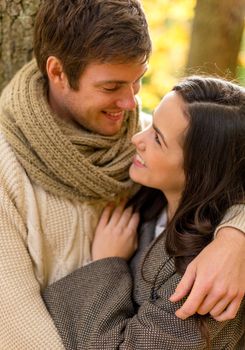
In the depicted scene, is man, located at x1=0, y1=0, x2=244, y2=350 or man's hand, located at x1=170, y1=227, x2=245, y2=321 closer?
man's hand, located at x1=170, y1=227, x2=245, y2=321

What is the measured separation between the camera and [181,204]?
1776mm

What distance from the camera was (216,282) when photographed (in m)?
1.52

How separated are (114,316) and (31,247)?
35 centimetres

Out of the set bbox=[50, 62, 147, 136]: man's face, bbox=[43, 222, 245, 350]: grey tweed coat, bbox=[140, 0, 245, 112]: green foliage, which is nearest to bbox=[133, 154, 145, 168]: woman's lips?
bbox=[50, 62, 147, 136]: man's face

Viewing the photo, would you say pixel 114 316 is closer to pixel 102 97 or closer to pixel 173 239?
pixel 173 239

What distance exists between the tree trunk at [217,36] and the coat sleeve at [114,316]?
0.89 meters

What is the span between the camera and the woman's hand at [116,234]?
194 cm

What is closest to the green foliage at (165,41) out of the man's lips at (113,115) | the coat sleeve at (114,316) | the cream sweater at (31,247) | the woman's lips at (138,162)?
the man's lips at (113,115)

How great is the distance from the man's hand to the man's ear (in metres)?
0.75

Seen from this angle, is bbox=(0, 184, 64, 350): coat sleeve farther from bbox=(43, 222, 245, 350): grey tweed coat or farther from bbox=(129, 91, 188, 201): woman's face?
bbox=(129, 91, 188, 201): woman's face

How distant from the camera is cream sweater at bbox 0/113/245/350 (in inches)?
68.1

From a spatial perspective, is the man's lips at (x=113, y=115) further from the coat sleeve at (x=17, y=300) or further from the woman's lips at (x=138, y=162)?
the coat sleeve at (x=17, y=300)

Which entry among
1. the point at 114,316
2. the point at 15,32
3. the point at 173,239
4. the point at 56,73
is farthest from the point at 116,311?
the point at 15,32

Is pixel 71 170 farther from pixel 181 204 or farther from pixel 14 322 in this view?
pixel 14 322
